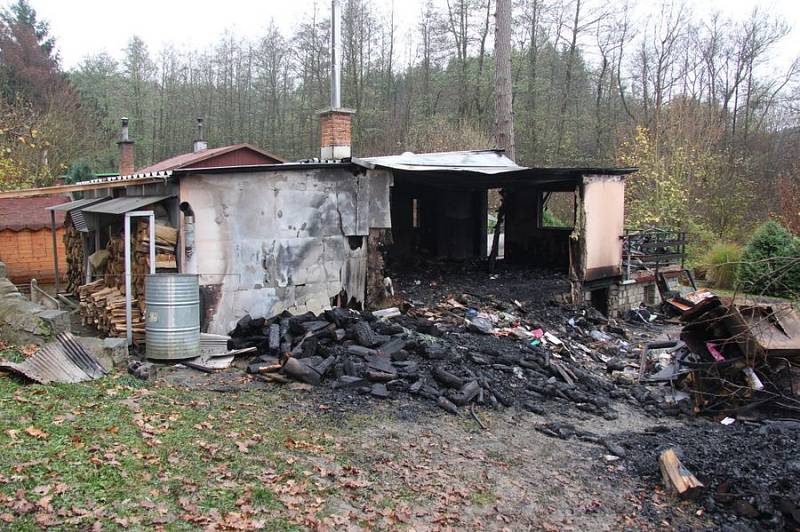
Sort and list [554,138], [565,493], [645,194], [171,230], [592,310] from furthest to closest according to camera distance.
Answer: [554,138] → [645,194] → [592,310] → [171,230] → [565,493]

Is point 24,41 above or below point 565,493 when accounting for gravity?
above

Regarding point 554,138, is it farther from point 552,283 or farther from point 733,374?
point 733,374

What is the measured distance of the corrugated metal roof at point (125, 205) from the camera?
28.8 ft

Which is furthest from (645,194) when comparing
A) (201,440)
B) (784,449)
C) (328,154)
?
(201,440)

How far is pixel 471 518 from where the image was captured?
4.71 m

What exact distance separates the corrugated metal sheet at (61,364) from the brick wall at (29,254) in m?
9.81

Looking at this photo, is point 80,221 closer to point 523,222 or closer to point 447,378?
point 447,378

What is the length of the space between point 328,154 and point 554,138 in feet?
65.5

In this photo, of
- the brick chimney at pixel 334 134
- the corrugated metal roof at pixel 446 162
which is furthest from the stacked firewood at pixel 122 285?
the brick chimney at pixel 334 134

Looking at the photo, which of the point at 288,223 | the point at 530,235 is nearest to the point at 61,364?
the point at 288,223

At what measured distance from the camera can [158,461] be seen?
4762 mm

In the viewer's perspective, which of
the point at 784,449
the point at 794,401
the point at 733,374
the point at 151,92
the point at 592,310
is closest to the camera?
the point at 784,449

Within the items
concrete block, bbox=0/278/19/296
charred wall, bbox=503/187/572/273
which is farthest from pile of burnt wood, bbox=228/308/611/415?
charred wall, bbox=503/187/572/273

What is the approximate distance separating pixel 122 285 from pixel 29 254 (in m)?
7.55
